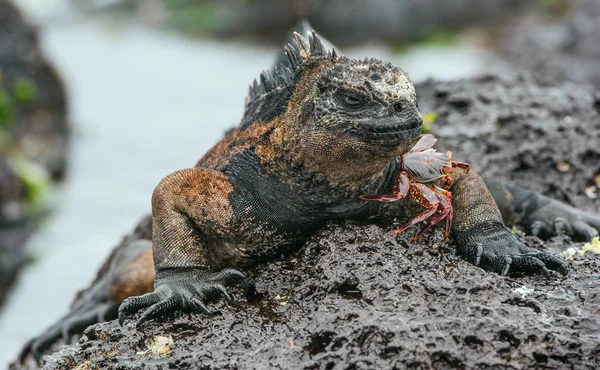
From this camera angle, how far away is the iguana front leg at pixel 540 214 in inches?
183

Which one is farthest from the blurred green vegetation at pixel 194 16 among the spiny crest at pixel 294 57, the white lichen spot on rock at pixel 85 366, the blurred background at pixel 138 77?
the white lichen spot on rock at pixel 85 366

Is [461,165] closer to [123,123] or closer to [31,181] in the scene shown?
[31,181]

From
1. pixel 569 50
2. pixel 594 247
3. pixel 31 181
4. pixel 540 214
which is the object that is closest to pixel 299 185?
pixel 594 247

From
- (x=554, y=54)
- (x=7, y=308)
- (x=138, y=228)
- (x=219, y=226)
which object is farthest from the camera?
(x=554, y=54)

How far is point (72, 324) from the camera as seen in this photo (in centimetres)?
573

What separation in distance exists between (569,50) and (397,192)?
13304 millimetres

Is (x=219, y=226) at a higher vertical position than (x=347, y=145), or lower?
lower

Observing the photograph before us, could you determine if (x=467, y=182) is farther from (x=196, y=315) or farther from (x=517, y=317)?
(x=196, y=315)

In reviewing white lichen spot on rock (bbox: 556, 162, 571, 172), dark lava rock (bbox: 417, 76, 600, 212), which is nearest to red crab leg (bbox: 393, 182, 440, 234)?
dark lava rock (bbox: 417, 76, 600, 212)

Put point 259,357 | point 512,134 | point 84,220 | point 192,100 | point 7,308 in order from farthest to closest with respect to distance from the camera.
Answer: point 192,100, point 84,220, point 7,308, point 512,134, point 259,357

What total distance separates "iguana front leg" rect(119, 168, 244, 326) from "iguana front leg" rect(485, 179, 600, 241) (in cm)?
183

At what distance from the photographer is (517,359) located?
308cm

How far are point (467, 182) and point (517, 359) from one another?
1.39m

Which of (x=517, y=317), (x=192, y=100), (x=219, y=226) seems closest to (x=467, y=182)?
(x=517, y=317)
